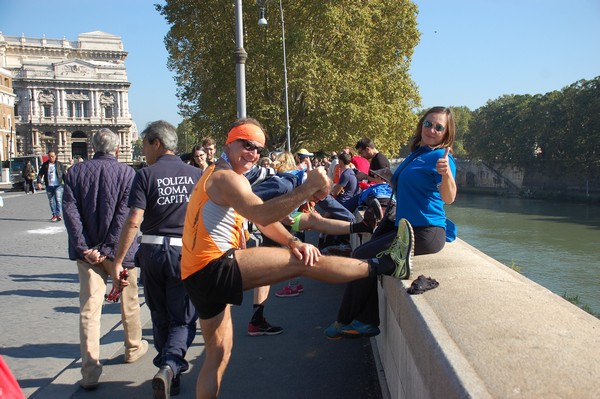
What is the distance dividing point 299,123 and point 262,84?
4.07 metres

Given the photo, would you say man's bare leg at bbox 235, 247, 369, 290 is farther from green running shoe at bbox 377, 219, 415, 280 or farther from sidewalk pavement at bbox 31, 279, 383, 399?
sidewalk pavement at bbox 31, 279, 383, 399

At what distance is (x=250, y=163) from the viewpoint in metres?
3.53

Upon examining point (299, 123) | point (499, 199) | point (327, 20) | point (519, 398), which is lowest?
point (499, 199)

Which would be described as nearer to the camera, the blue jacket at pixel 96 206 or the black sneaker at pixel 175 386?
the black sneaker at pixel 175 386

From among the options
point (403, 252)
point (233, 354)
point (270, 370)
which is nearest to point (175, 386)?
point (270, 370)

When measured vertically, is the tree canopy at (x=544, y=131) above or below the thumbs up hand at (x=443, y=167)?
above

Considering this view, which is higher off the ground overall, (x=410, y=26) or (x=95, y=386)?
(x=410, y=26)

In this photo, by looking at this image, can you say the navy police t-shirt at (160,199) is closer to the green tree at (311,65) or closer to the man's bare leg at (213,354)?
the man's bare leg at (213,354)

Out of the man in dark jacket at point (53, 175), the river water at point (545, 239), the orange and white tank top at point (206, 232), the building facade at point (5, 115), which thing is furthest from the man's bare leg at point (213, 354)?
the building facade at point (5, 115)

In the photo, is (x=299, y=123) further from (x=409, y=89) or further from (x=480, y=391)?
(x=480, y=391)

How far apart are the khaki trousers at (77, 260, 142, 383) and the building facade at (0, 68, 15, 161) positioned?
77854mm

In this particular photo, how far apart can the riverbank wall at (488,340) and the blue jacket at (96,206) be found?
234 cm

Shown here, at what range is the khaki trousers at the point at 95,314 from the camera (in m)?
4.51

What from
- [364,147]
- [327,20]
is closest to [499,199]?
[327,20]
